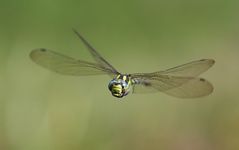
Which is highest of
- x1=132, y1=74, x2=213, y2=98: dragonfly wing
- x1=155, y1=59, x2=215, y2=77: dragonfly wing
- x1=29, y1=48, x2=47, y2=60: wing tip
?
x1=29, y1=48, x2=47, y2=60: wing tip

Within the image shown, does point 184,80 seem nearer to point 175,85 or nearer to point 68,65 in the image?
point 175,85

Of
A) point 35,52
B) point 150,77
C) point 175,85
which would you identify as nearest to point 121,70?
point 35,52

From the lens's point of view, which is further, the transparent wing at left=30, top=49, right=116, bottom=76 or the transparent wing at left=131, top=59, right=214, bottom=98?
the transparent wing at left=30, top=49, right=116, bottom=76

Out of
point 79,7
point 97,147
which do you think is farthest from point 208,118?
point 79,7

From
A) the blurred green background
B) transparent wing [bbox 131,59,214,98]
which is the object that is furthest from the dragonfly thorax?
the blurred green background

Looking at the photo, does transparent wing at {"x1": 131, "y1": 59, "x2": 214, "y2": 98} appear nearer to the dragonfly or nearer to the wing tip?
the dragonfly

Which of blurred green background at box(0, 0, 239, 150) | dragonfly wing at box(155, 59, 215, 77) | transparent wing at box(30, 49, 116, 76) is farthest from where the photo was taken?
blurred green background at box(0, 0, 239, 150)

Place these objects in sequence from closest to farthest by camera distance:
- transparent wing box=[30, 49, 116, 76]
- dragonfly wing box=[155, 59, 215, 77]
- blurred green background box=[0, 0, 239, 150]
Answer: dragonfly wing box=[155, 59, 215, 77]
transparent wing box=[30, 49, 116, 76]
blurred green background box=[0, 0, 239, 150]

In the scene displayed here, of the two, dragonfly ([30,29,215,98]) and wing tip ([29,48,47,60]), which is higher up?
wing tip ([29,48,47,60])

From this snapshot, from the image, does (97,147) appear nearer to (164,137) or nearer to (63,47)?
(164,137)
